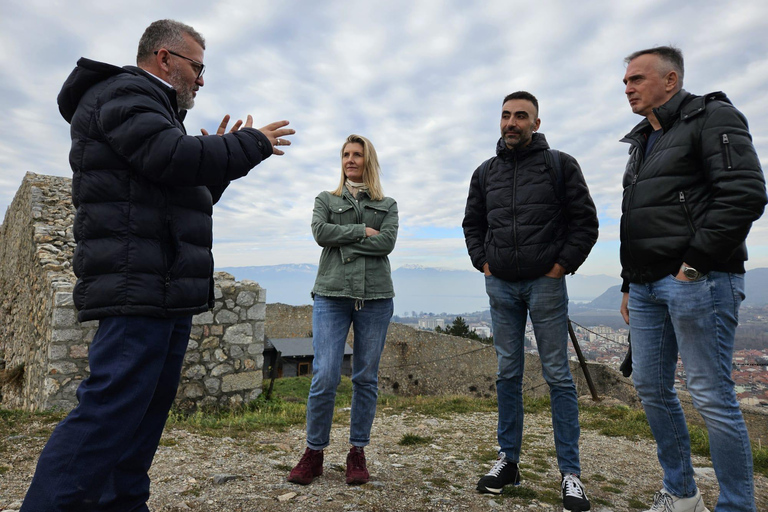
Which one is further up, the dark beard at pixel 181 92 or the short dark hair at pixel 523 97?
the short dark hair at pixel 523 97

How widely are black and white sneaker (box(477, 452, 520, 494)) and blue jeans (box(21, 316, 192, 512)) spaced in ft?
6.54

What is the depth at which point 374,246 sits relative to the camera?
3.20 metres

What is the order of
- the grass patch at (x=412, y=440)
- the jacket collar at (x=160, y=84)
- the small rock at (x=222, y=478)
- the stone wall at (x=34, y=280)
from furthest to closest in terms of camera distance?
the stone wall at (x=34, y=280) < the grass patch at (x=412, y=440) < the small rock at (x=222, y=478) < the jacket collar at (x=160, y=84)

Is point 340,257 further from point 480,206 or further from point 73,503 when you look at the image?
point 73,503

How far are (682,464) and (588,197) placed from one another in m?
1.65

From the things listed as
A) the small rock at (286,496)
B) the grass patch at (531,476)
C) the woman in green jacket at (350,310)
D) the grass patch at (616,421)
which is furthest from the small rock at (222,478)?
the grass patch at (616,421)

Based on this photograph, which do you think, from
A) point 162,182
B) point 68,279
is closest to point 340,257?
point 162,182

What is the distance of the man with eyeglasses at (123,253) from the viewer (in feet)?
5.32

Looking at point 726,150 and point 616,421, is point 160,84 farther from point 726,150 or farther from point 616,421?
point 616,421

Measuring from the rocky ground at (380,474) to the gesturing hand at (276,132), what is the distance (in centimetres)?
201

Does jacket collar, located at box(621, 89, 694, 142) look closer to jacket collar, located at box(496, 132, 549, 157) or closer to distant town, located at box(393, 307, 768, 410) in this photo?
jacket collar, located at box(496, 132, 549, 157)

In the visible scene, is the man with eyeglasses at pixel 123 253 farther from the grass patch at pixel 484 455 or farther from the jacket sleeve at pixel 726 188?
the grass patch at pixel 484 455

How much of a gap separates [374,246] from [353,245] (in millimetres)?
151

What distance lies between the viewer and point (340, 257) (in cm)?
319
